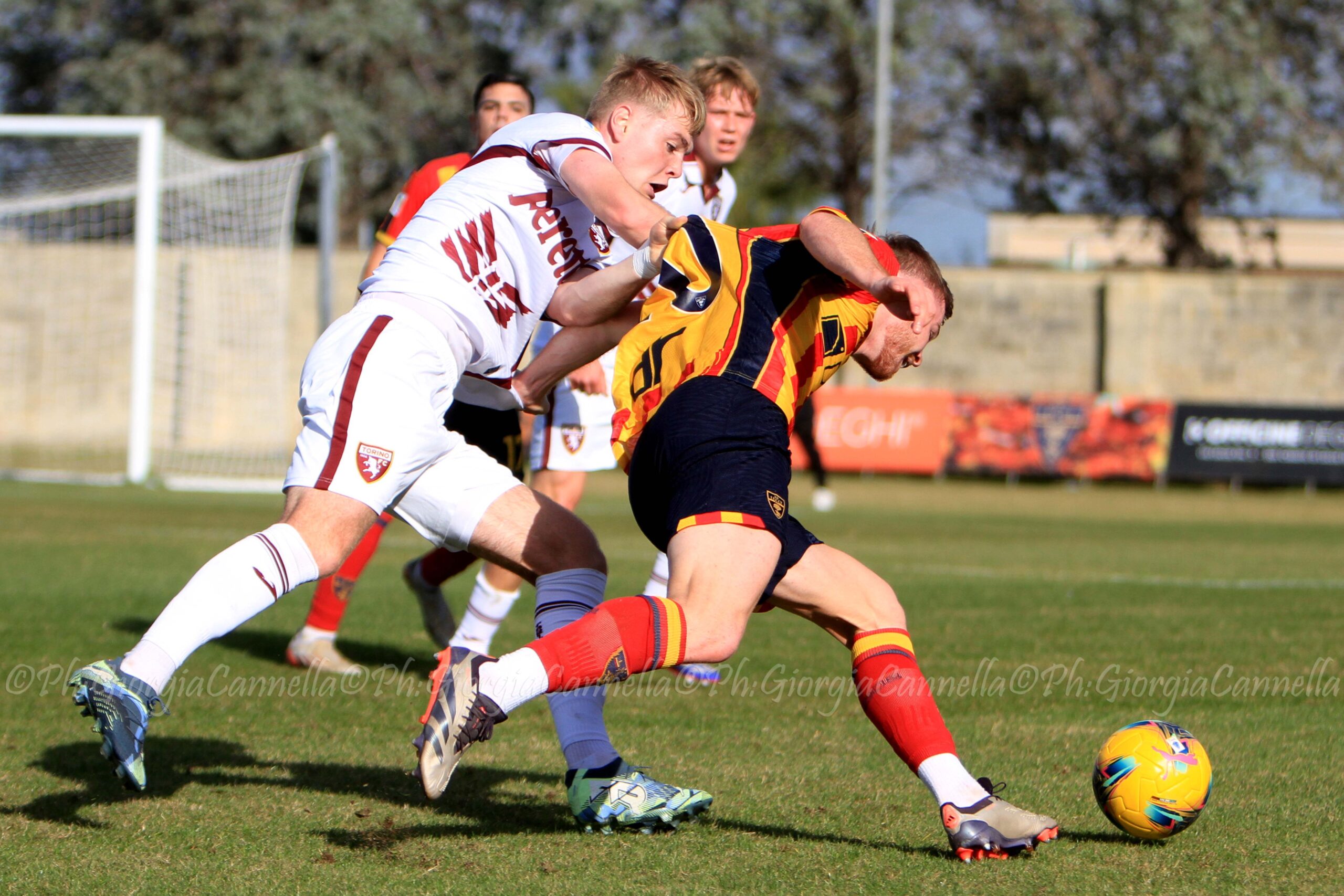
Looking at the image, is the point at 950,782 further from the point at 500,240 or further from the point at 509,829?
the point at 500,240

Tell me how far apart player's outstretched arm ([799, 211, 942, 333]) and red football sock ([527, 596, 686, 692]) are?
87 cm

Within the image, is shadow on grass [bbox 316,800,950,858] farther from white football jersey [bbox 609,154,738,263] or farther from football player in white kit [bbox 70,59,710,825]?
white football jersey [bbox 609,154,738,263]

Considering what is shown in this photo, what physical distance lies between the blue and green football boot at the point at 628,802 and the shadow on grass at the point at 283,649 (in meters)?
2.64

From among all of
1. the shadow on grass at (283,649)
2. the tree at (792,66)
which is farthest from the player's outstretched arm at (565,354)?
the tree at (792,66)

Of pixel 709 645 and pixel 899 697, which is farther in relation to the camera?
pixel 899 697

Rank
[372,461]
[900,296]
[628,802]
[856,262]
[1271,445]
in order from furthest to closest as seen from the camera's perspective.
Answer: [1271,445] < [628,802] < [372,461] < [856,262] < [900,296]

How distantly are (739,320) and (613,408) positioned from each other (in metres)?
2.44

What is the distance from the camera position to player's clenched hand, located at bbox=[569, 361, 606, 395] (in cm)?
531

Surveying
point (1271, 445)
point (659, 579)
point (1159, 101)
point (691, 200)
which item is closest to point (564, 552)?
point (659, 579)

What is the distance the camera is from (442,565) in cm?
607

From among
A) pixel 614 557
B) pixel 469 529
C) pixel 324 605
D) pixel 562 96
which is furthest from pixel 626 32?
pixel 469 529

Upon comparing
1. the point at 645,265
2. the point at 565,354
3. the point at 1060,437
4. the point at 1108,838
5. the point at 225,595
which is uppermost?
the point at 645,265

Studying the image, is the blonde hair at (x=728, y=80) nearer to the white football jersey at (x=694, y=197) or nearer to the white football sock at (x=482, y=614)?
the white football jersey at (x=694, y=197)

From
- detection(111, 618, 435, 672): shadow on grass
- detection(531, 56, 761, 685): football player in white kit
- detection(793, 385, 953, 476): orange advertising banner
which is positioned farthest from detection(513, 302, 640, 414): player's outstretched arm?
detection(793, 385, 953, 476): orange advertising banner
